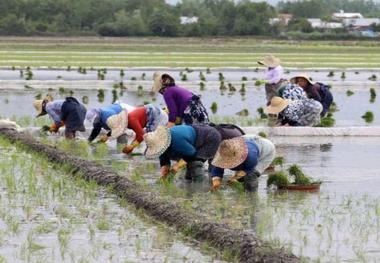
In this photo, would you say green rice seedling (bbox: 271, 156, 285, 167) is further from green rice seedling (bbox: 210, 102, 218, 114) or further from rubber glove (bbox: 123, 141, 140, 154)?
green rice seedling (bbox: 210, 102, 218, 114)

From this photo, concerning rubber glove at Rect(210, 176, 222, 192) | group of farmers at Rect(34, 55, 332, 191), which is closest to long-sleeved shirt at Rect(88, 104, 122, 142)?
group of farmers at Rect(34, 55, 332, 191)

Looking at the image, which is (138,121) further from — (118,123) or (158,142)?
(158,142)

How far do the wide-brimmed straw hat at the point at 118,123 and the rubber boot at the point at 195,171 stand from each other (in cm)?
239

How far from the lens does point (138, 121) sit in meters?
14.7

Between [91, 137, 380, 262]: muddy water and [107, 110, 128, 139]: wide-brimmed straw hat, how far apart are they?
299mm

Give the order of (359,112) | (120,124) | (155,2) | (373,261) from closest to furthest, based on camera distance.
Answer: (373,261), (120,124), (359,112), (155,2)

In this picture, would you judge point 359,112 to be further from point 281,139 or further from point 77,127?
point 77,127

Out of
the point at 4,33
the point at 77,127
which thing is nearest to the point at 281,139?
the point at 77,127

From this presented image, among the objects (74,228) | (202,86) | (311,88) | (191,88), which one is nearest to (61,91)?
(191,88)

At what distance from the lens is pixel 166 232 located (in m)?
9.38

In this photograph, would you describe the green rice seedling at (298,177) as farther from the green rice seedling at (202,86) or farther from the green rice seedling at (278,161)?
the green rice seedling at (202,86)

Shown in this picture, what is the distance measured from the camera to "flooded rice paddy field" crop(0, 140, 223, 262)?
8.48 metres

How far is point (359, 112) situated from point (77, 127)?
785cm

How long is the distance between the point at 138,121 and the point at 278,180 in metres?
3.33
